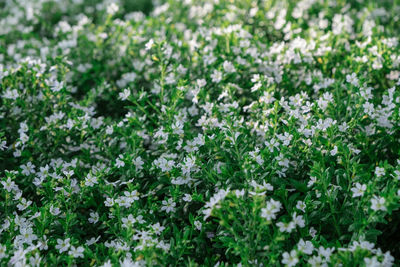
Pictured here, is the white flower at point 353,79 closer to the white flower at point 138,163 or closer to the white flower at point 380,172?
the white flower at point 380,172

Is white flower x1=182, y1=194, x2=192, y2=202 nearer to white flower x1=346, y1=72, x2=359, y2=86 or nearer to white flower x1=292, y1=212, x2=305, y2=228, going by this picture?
white flower x1=292, y1=212, x2=305, y2=228

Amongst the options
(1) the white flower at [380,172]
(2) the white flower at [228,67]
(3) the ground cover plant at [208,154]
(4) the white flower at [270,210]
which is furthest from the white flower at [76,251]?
(2) the white flower at [228,67]

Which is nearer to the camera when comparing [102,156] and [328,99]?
[328,99]

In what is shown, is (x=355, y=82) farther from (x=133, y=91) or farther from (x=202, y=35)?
(x=133, y=91)

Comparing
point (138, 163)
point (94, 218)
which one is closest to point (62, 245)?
point (94, 218)

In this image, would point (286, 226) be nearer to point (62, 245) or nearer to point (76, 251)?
point (76, 251)

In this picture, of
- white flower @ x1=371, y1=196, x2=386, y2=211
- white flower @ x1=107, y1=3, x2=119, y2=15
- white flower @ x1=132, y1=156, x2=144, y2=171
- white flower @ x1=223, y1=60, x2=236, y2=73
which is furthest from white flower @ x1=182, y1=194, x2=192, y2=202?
white flower @ x1=107, y1=3, x2=119, y2=15

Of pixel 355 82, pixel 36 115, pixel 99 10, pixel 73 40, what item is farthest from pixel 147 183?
pixel 99 10
